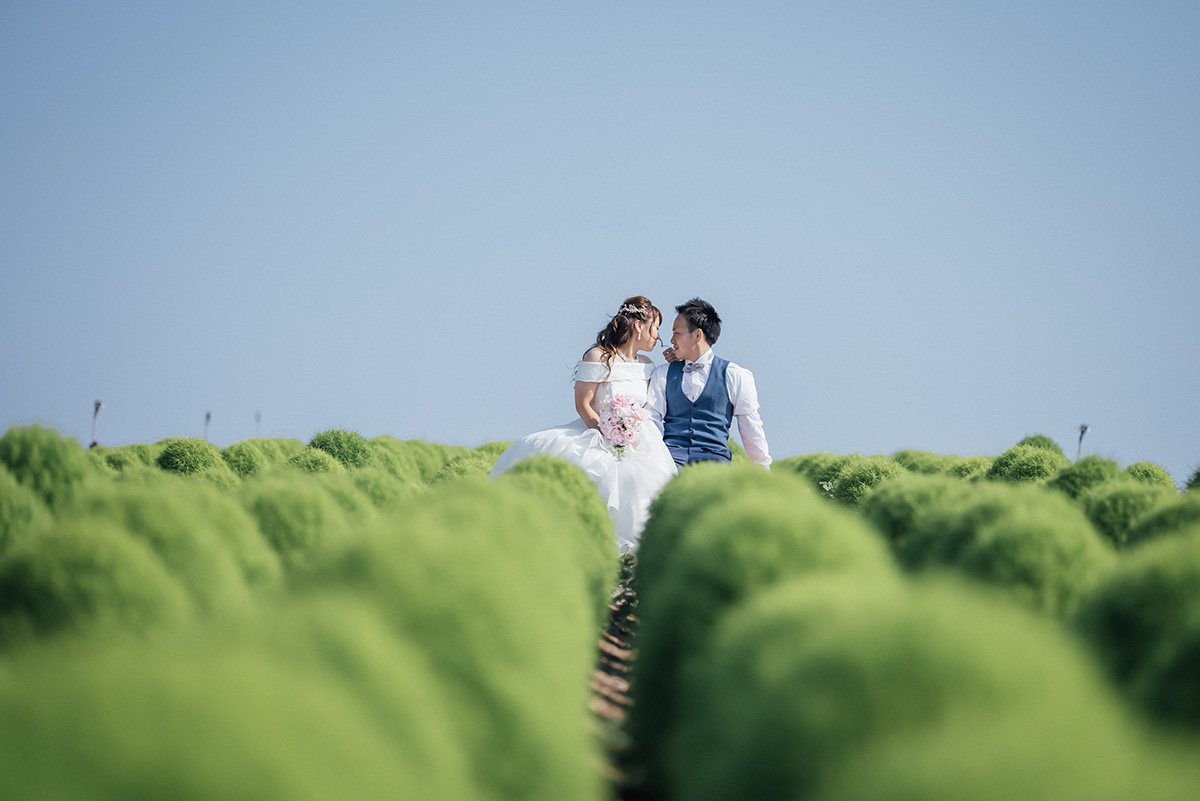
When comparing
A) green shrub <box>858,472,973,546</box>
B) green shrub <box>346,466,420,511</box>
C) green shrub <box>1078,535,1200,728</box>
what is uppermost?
green shrub <box>346,466,420,511</box>

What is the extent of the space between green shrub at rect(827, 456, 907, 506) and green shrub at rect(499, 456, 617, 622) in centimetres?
557

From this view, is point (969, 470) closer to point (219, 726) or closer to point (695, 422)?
point (695, 422)

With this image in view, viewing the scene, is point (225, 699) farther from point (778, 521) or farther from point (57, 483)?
point (57, 483)

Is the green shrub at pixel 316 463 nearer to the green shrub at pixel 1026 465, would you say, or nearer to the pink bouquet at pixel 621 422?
the pink bouquet at pixel 621 422

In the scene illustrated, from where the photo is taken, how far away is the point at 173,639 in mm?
2125

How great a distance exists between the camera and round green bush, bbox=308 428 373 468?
47.9 ft

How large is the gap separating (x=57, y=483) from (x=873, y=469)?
9.60 metres

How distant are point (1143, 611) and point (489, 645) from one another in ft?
7.70

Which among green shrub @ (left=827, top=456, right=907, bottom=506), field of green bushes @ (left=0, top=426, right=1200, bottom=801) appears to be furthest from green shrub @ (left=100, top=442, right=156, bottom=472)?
green shrub @ (left=827, top=456, right=907, bottom=506)

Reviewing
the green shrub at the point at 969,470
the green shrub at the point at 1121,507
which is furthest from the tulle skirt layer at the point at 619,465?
the green shrub at the point at 969,470

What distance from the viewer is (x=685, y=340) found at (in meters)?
11.0

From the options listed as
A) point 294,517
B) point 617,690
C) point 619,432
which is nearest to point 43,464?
point 294,517

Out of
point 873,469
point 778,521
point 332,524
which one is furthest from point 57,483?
point 873,469

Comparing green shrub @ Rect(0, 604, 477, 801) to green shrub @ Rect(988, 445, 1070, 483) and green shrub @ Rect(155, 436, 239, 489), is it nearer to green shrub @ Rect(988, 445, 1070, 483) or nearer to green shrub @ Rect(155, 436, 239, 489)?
green shrub @ Rect(155, 436, 239, 489)
